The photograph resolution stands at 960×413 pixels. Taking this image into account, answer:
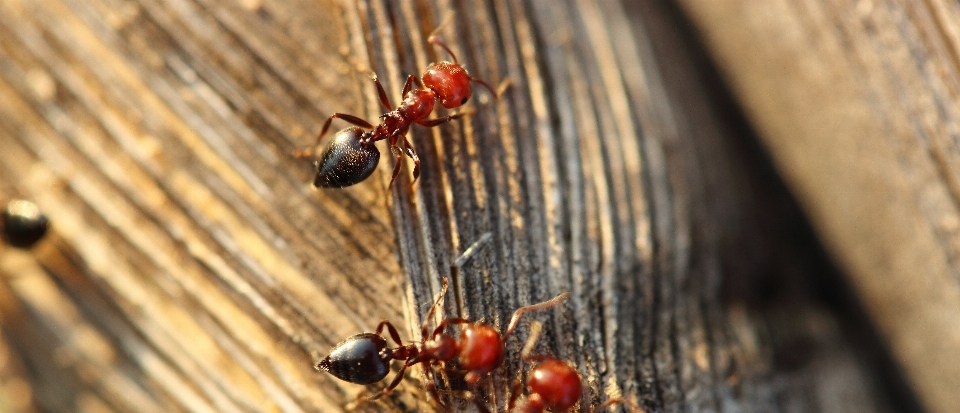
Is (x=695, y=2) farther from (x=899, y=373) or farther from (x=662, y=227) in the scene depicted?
(x=899, y=373)

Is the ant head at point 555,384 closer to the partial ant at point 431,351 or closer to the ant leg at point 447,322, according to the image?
the partial ant at point 431,351

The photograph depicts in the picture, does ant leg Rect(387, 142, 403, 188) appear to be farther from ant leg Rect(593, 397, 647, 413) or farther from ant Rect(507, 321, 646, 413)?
ant leg Rect(593, 397, 647, 413)

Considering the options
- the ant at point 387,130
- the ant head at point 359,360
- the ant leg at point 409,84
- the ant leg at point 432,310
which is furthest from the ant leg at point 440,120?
the ant head at point 359,360

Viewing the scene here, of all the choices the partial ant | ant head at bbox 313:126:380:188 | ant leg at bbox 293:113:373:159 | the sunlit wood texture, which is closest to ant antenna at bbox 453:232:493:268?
the partial ant

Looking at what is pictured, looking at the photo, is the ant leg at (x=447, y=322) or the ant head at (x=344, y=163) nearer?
the ant leg at (x=447, y=322)

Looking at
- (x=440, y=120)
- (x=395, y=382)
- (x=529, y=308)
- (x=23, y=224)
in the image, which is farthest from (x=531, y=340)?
(x=23, y=224)

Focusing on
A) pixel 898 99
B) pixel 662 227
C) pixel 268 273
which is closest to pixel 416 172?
pixel 268 273
